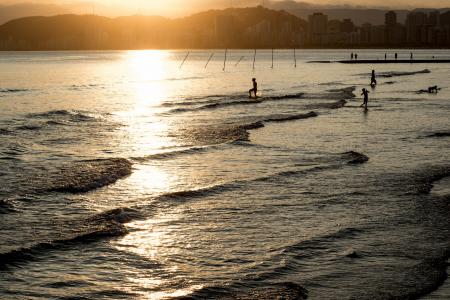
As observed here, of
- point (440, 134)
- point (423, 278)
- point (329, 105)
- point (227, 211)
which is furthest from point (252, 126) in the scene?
point (423, 278)

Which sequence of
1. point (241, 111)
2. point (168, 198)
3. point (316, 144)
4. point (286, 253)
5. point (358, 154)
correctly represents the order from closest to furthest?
point (286, 253), point (168, 198), point (358, 154), point (316, 144), point (241, 111)

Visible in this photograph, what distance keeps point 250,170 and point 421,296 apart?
1319 centimetres

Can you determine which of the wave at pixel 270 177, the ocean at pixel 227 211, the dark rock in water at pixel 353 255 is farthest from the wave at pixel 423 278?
the wave at pixel 270 177

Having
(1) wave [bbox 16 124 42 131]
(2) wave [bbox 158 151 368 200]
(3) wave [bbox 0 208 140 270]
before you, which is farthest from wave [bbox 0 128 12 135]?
(3) wave [bbox 0 208 140 270]

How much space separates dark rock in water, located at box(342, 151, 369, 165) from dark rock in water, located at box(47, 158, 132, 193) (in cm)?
967

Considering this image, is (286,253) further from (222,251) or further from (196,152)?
(196,152)

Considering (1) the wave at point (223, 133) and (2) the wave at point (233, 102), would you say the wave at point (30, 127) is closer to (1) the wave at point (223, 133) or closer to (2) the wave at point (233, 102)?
(1) the wave at point (223, 133)

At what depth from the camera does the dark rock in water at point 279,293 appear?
11.9m

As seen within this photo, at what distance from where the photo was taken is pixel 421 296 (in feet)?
39.2

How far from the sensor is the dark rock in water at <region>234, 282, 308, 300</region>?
11.9 metres

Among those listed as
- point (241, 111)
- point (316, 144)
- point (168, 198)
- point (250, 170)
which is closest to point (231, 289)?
point (168, 198)

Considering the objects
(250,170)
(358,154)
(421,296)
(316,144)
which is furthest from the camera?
(316,144)

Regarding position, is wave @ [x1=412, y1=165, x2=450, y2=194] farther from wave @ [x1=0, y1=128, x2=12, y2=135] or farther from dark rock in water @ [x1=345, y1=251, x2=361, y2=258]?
wave @ [x1=0, y1=128, x2=12, y2=135]

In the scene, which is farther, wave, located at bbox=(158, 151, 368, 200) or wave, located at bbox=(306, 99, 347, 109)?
wave, located at bbox=(306, 99, 347, 109)
